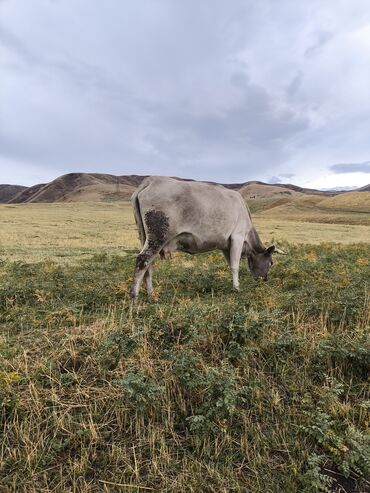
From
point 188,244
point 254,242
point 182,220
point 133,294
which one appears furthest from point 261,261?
point 133,294

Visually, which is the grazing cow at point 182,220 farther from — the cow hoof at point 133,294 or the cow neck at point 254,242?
the cow neck at point 254,242

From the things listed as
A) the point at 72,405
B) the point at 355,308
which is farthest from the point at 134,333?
the point at 355,308

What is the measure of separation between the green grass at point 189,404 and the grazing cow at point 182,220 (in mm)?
2831

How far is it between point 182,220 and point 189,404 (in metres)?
5.35

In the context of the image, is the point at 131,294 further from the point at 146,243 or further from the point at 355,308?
the point at 355,308

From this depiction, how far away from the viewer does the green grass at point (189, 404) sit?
3.61 metres

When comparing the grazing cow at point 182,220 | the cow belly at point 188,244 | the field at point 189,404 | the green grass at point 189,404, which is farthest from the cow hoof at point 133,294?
the green grass at point 189,404

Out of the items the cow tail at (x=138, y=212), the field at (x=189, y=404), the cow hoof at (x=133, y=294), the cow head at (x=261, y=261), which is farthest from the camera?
the cow head at (x=261, y=261)

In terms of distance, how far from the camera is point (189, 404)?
446 cm

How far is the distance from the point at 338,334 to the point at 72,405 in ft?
14.1

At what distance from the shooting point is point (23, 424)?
Answer: 3.99 metres

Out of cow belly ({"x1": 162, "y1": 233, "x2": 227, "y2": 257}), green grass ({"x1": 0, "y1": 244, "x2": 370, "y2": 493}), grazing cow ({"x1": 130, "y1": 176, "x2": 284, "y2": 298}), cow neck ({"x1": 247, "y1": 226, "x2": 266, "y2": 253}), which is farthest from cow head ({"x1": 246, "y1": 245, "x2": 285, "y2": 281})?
green grass ({"x1": 0, "y1": 244, "x2": 370, "y2": 493})

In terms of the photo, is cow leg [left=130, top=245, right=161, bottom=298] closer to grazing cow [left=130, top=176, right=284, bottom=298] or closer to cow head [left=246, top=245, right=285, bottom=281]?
grazing cow [left=130, top=176, right=284, bottom=298]

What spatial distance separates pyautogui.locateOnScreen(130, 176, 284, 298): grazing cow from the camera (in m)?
8.74
